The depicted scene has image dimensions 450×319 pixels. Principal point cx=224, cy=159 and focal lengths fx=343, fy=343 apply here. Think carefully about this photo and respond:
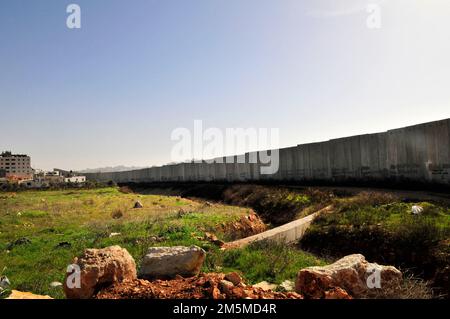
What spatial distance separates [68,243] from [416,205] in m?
10.5

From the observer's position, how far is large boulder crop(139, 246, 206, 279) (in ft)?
18.1

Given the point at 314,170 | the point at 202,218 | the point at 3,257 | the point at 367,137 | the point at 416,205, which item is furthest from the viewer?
the point at 314,170

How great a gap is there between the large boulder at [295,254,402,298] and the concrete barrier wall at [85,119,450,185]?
975 cm

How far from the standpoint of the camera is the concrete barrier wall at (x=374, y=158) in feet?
43.5

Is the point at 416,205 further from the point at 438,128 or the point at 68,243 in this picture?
the point at 68,243

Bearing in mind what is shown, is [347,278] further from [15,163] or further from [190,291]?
[15,163]

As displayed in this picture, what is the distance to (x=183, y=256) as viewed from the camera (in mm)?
5656

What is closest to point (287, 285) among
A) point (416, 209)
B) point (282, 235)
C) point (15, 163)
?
point (282, 235)

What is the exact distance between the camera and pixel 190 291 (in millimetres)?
4332

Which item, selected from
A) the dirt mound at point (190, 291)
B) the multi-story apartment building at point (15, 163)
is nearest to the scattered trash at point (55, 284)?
the dirt mound at point (190, 291)

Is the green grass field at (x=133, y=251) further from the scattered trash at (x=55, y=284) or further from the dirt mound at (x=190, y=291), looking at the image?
the dirt mound at (x=190, y=291)

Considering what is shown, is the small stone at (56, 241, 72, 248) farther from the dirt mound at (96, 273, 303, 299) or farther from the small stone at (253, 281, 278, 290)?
the small stone at (253, 281, 278, 290)

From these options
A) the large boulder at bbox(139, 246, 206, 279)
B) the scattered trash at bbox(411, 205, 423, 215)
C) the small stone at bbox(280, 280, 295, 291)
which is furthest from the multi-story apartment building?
the small stone at bbox(280, 280, 295, 291)
